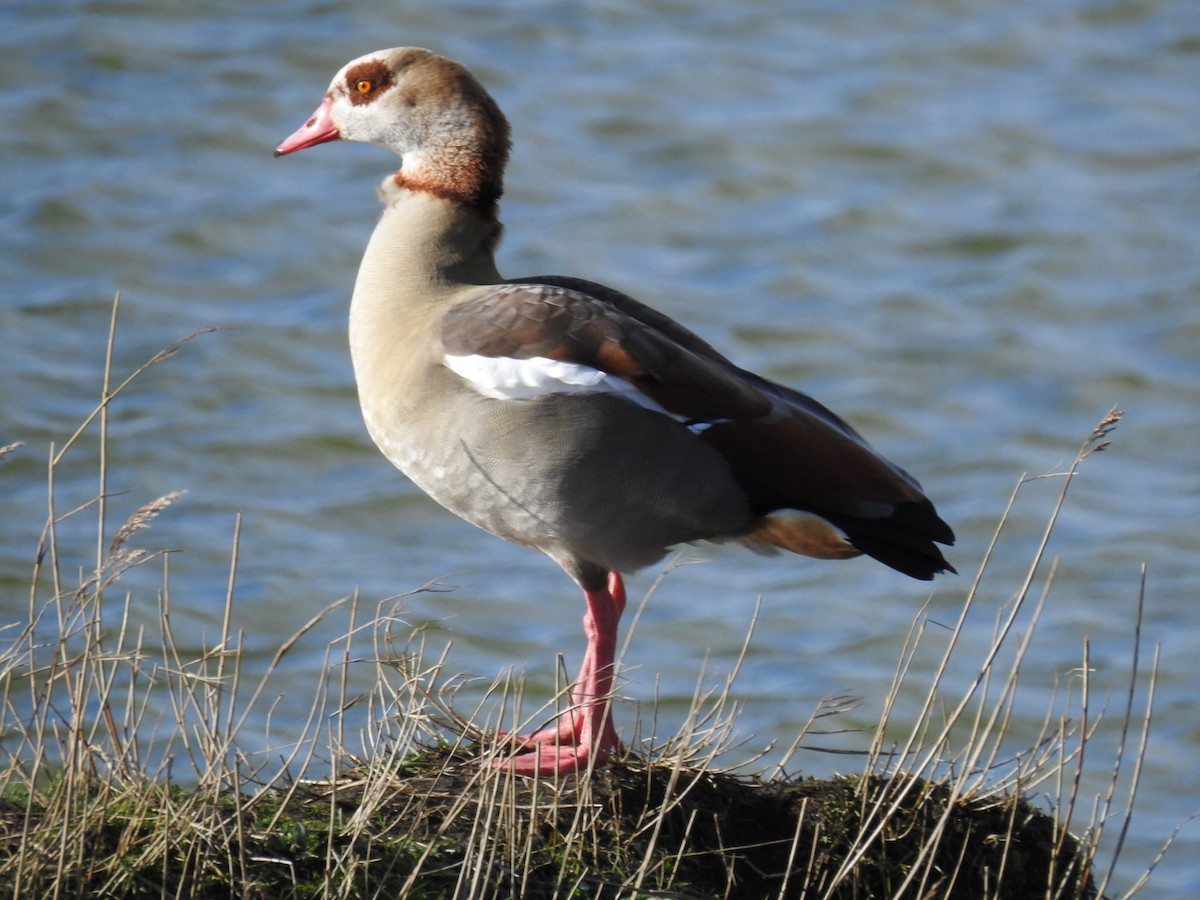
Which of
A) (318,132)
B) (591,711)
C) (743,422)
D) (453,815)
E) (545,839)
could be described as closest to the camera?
(453,815)

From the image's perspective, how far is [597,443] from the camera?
4281mm

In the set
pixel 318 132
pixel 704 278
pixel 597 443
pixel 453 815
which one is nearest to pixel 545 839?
pixel 453 815

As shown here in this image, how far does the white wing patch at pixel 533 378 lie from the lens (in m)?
4.27

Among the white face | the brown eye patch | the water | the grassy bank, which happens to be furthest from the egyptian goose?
the water

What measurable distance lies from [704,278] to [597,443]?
22.9ft

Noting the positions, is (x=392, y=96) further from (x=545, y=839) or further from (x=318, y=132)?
(x=545, y=839)

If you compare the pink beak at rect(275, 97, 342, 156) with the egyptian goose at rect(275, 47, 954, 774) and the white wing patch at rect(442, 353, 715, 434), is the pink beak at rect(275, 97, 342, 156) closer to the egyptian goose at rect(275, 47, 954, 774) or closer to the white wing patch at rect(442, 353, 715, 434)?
the egyptian goose at rect(275, 47, 954, 774)

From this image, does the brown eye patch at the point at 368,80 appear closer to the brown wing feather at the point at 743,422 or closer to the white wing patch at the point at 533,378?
the brown wing feather at the point at 743,422

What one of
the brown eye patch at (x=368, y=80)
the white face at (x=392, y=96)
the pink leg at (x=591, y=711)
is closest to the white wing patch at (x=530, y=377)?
the pink leg at (x=591, y=711)

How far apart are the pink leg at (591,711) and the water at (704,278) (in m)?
2.43

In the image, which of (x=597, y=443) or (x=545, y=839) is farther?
(x=597, y=443)

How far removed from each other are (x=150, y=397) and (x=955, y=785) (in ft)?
22.6

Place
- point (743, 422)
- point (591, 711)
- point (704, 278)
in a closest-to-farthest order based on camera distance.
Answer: point (591, 711), point (743, 422), point (704, 278)

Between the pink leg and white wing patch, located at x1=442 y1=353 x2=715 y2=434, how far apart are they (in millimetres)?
565
